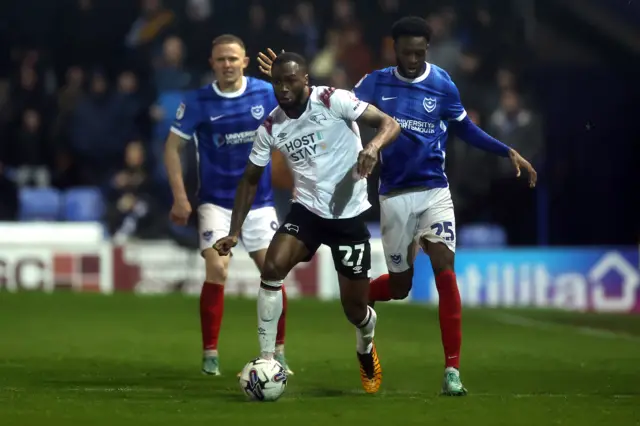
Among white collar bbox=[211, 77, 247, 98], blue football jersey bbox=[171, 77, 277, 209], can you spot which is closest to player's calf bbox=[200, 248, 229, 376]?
blue football jersey bbox=[171, 77, 277, 209]

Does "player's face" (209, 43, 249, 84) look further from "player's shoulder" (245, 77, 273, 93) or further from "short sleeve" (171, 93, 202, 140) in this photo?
"short sleeve" (171, 93, 202, 140)

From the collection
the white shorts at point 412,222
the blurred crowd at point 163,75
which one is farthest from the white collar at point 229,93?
the blurred crowd at point 163,75

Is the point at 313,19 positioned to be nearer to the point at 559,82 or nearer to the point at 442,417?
the point at 559,82

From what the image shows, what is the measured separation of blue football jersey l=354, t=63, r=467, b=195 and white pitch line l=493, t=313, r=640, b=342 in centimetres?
530

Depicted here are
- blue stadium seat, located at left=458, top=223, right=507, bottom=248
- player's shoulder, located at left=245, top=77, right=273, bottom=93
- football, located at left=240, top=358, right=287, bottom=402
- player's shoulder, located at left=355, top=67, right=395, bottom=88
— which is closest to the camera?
football, located at left=240, top=358, right=287, bottom=402

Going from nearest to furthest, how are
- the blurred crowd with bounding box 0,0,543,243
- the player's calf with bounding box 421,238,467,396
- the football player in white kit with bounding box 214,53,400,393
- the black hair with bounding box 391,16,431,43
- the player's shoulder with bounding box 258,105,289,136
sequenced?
the football player in white kit with bounding box 214,53,400,393 < the player's shoulder with bounding box 258,105,289,136 < the player's calf with bounding box 421,238,467,396 < the black hair with bounding box 391,16,431,43 < the blurred crowd with bounding box 0,0,543,243

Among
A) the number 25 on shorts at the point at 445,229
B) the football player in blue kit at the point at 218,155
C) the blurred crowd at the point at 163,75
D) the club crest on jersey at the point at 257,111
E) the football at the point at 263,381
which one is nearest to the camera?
the football at the point at 263,381

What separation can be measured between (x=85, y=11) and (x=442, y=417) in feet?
44.7

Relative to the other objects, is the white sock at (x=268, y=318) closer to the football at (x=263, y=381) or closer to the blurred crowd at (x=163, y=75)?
the football at (x=263, y=381)

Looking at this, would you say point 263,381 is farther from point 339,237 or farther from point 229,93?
point 229,93

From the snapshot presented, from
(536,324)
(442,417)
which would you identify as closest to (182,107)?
(442,417)

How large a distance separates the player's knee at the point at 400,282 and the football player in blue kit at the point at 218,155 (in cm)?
101

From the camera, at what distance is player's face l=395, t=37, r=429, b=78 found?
29.0 feet

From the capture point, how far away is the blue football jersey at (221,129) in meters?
10.1
